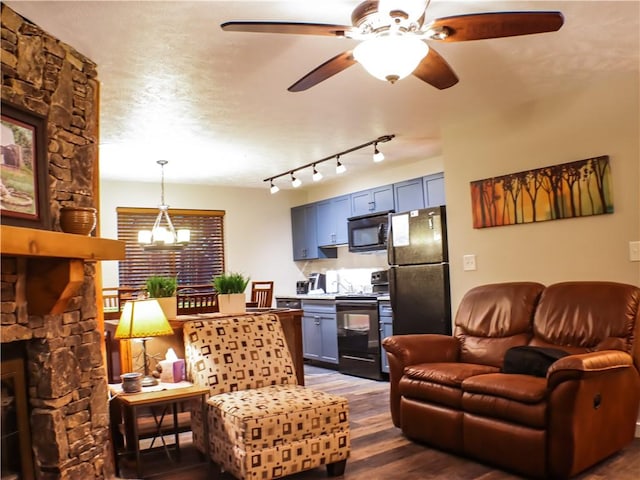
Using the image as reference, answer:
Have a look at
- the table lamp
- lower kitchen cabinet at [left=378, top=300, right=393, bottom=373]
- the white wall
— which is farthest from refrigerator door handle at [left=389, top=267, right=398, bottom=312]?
the table lamp

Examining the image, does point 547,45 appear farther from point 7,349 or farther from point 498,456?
point 7,349

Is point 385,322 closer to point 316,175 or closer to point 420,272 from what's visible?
point 420,272

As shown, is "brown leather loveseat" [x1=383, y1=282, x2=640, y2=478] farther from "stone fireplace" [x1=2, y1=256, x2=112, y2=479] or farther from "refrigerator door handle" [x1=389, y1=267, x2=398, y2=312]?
"stone fireplace" [x1=2, y1=256, x2=112, y2=479]

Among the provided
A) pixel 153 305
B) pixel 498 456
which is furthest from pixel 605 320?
pixel 153 305

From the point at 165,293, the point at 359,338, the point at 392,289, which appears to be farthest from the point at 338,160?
the point at 165,293

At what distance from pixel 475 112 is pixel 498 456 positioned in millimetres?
2536

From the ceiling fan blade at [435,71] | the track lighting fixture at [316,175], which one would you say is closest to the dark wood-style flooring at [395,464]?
the ceiling fan blade at [435,71]

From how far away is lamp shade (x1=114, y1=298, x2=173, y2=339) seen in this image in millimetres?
3016

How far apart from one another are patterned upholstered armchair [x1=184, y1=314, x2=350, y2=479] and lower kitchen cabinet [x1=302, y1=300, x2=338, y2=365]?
8.70ft

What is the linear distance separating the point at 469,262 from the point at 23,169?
11.2 feet

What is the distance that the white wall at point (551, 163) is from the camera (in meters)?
3.53

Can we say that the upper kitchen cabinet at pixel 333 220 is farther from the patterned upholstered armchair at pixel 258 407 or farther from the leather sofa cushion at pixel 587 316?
the leather sofa cushion at pixel 587 316

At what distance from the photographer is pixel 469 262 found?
4500mm

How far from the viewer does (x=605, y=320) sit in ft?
10.4
